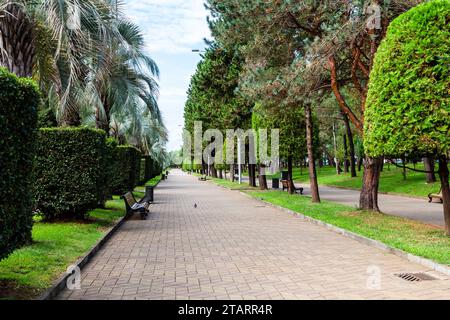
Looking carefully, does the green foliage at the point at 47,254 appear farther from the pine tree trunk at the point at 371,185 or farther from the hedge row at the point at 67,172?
the pine tree trunk at the point at 371,185

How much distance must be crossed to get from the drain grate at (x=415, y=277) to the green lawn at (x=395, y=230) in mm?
651

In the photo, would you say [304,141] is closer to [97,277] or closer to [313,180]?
[313,180]

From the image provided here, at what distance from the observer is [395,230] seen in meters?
11.1

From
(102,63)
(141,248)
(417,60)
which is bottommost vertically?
(141,248)

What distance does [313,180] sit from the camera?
20.2 metres

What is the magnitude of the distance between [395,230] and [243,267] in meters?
5.30

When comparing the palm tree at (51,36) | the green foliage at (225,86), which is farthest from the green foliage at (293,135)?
the palm tree at (51,36)

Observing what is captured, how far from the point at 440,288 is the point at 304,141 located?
2100 centimetres

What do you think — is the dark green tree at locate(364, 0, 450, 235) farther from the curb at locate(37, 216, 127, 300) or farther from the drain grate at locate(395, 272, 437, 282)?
the curb at locate(37, 216, 127, 300)

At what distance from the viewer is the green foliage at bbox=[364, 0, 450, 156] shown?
8.75 m

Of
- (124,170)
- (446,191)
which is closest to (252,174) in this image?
(124,170)

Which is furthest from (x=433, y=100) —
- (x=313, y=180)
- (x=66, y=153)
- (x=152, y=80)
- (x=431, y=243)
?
(x=152, y=80)

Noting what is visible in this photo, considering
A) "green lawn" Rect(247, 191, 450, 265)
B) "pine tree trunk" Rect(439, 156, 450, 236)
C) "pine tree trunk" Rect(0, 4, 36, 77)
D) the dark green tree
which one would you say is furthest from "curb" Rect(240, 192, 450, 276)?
"pine tree trunk" Rect(0, 4, 36, 77)
